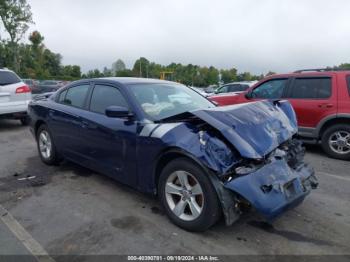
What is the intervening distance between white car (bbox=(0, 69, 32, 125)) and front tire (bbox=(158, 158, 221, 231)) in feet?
22.8

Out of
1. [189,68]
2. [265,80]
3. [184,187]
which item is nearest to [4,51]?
[265,80]

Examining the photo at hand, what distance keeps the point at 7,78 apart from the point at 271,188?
842cm

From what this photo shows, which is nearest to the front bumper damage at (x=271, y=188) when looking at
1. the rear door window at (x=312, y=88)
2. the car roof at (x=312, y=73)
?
the rear door window at (x=312, y=88)

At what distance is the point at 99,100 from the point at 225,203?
2.43 meters

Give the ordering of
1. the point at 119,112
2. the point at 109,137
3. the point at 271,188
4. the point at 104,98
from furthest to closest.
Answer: the point at 104,98
the point at 109,137
the point at 119,112
the point at 271,188

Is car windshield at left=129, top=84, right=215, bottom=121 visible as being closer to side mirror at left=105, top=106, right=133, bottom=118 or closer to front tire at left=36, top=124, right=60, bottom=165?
side mirror at left=105, top=106, right=133, bottom=118

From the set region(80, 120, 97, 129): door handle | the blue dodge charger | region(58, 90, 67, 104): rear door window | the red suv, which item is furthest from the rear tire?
region(58, 90, 67, 104): rear door window

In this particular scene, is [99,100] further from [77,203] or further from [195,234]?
[195,234]

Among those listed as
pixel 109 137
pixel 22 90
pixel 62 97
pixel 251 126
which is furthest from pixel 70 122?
pixel 22 90

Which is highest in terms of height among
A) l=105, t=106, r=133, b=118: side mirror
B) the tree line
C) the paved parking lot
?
the tree line

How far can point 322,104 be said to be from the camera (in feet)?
19.8

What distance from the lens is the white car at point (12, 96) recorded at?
836cm

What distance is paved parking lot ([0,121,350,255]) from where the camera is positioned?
285 centimetres

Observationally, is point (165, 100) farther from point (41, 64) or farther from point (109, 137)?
point (41, 64)
